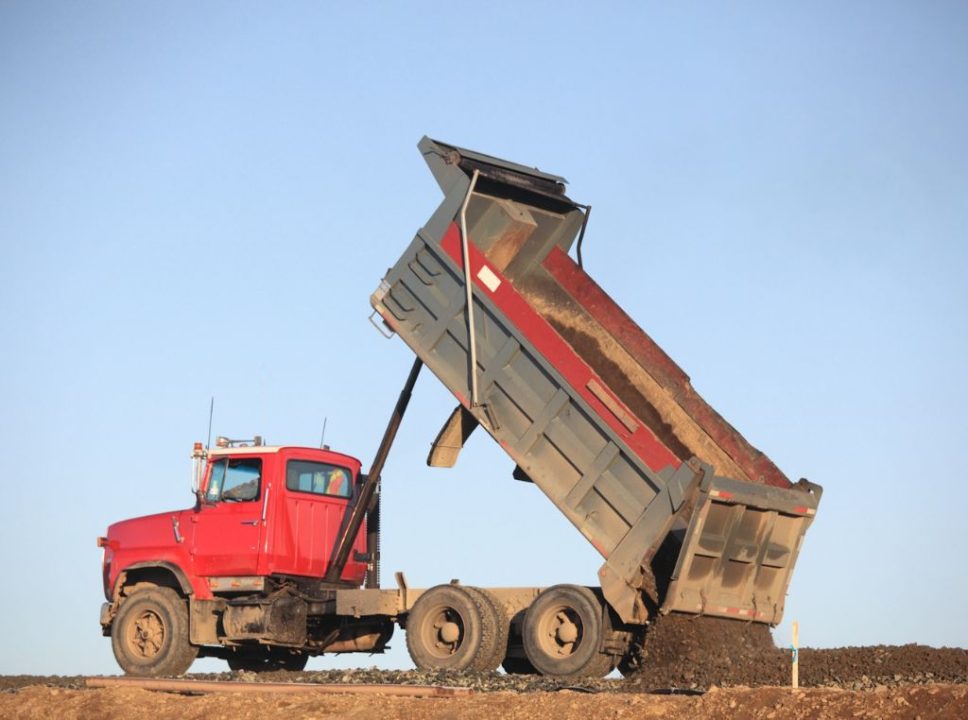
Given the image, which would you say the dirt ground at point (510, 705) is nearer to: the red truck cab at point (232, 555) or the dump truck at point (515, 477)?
the dump truck at point (515, 477)

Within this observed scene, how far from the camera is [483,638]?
564 inches

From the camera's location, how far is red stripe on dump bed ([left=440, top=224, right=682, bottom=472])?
44.4 feet

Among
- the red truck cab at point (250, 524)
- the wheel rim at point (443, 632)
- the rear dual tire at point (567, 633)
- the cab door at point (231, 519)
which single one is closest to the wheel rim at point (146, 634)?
the red truck cab at point (250, 524)

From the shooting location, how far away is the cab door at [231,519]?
16141 millimetres

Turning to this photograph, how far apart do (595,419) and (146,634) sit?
593 cm

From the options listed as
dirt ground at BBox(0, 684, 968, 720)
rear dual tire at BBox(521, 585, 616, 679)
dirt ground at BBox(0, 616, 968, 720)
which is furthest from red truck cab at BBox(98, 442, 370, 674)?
rear dual tire at BBox(521, 585, 616, 679)

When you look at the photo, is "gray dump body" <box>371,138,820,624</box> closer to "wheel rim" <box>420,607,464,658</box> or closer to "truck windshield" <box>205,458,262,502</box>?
"wheel rim" <box>420,607,464,658</box>

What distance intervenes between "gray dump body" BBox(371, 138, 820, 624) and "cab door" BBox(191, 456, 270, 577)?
236cm

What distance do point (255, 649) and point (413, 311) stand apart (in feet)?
16.8

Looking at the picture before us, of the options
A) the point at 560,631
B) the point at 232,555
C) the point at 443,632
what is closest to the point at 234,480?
the point at 232,555

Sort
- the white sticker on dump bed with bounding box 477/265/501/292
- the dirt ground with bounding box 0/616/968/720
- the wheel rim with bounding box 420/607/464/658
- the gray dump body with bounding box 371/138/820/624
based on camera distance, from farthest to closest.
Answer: the wheel rim with bounding box 420/607/464/658 < the white sticker on dump bed with bounding box 477/265/501/292 < the gray dump body with bounding box 371/138/820/624 < the dirt ground with bounding box 0/616/968/720

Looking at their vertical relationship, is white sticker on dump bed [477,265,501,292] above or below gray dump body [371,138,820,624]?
above

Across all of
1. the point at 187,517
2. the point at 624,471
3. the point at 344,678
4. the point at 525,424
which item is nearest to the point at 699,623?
the point at 624,471

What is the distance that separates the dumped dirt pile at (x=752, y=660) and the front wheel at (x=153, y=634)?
5.25 m
